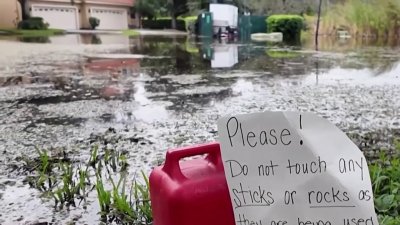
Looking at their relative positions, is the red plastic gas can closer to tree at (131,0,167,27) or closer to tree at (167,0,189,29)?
tree at (167,0,189,29)

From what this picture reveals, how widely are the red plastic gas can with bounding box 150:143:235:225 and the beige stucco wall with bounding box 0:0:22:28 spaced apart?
32054 mm

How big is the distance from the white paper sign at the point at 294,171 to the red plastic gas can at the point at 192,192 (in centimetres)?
9

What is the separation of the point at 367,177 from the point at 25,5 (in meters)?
33.0

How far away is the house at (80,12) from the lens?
32.0 metres

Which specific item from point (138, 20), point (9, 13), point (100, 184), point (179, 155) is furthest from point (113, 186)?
point (138, 20)

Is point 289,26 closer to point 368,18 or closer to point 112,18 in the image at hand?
point 368,18

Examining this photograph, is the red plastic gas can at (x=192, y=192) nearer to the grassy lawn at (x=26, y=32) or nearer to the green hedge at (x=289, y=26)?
the green hedge at (x=289, y=26)

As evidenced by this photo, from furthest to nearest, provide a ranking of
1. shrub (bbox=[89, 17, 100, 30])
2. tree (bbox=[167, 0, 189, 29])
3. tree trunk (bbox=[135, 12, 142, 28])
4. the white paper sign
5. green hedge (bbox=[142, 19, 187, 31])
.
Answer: tree trunk (bbox=[135, 12, 142, 28]), green hedge (bbox=[142, 19, 187, 31]), tree (bbox=[167, 0, 189, 29]), shrub (bbox=[89, 17, 100, 30]), the white paper sign

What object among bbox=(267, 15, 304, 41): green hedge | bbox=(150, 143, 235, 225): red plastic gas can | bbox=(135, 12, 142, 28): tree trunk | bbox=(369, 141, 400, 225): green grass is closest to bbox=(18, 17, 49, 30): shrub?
bbox=(135, 12, 142, 28): tree trunk

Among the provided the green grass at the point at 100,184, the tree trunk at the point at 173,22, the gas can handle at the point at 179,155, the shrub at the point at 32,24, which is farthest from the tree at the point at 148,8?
the gas can handle at the point at 179,155

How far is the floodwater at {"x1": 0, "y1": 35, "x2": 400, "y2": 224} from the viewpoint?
3117 mm

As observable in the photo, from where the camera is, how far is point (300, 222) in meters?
1.07

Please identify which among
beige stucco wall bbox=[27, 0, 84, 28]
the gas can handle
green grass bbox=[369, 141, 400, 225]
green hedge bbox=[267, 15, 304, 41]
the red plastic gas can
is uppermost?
Result: beige stucco wall bbox=[27, 0, 84, 28]

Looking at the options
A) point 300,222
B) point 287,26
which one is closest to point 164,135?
point 300,222
